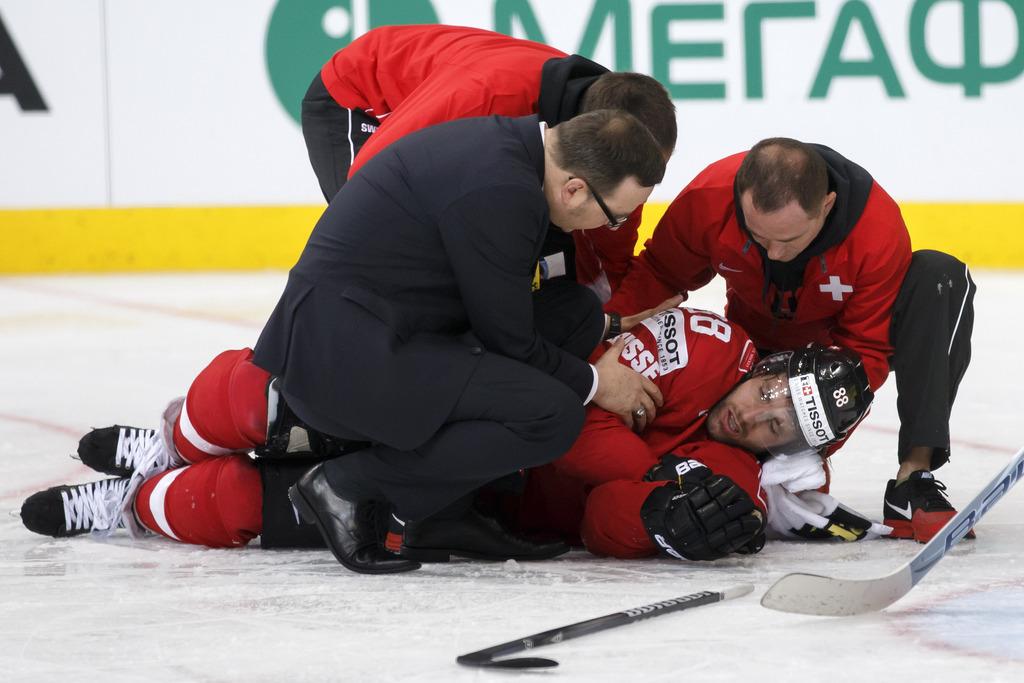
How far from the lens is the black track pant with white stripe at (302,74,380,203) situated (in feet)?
11.9

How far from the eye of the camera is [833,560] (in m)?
2.55

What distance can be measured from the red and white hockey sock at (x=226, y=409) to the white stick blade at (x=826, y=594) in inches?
39.1

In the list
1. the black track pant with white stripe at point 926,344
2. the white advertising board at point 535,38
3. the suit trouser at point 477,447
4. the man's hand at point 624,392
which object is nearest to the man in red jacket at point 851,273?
the black track pant with white stripe at point 926,344

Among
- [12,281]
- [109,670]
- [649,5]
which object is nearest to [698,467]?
[109,670]

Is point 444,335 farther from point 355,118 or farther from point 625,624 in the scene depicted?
point 355,118

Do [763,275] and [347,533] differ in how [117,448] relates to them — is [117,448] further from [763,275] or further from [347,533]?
[763,275]

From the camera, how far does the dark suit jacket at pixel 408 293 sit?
228 cm

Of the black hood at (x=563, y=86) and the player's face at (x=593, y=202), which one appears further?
the black hood at (x=563, y=86)

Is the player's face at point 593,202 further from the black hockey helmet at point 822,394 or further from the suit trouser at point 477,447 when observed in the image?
the black hockey helmet at point 822,394

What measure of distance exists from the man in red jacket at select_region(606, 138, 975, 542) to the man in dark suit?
0.42m

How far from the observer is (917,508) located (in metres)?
2.71

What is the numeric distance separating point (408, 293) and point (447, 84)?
76cm

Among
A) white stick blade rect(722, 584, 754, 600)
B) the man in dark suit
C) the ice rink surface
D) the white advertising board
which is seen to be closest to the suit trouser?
the man in dark suit

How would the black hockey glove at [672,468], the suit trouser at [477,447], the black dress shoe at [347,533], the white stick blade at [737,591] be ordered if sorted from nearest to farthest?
the white stick blade at [737,591]
the suit trouser at [477,447]
the black dress shoe at [347,533]
the black hockey glove at [672,468]
